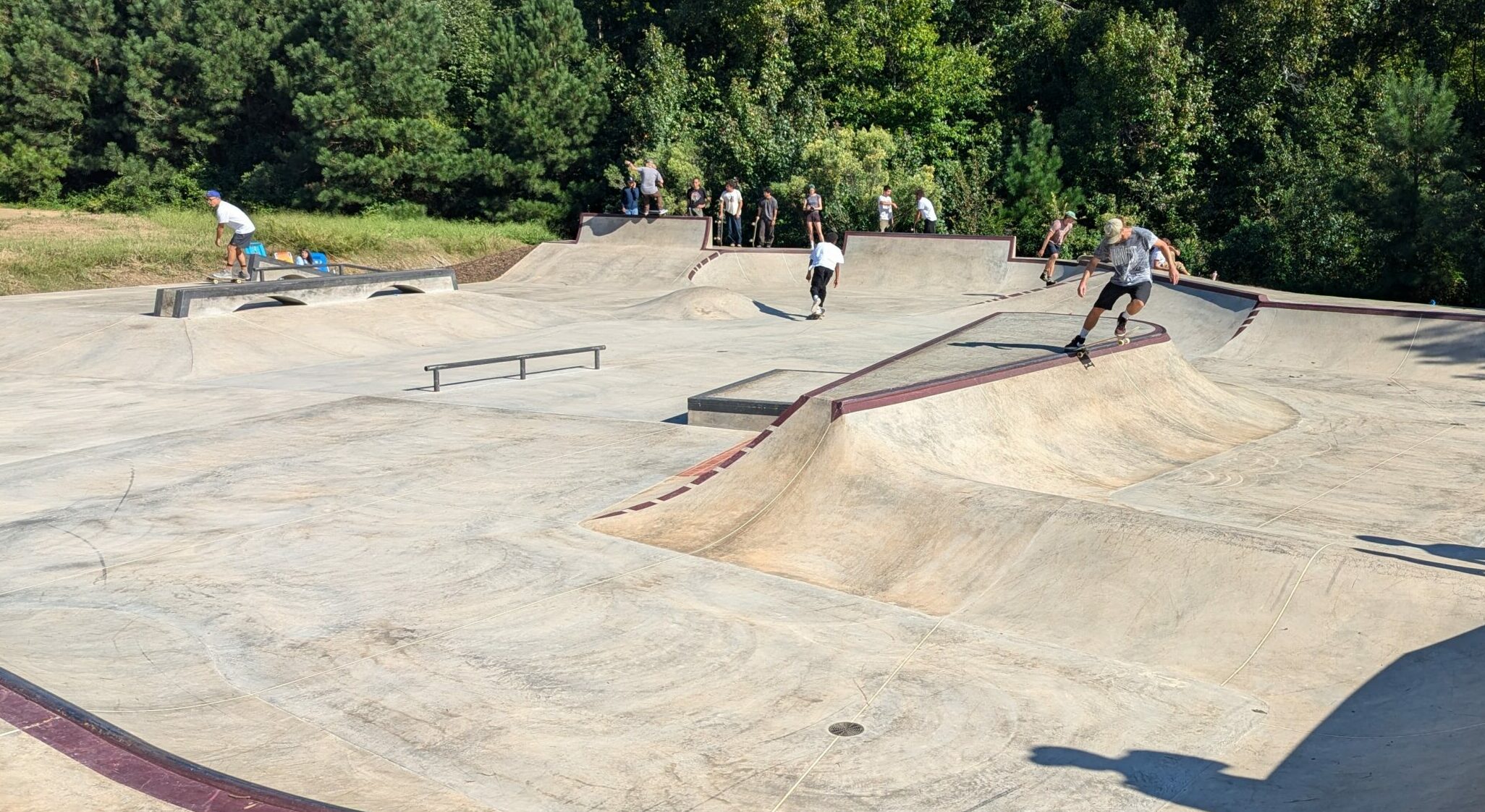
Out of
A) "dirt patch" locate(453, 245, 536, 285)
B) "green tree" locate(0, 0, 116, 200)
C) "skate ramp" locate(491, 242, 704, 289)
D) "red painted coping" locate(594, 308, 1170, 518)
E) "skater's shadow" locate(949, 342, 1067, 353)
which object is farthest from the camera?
"green tree" locate(0, 0, 116, 200)

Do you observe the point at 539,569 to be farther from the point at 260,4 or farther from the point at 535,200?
the point at 260,4

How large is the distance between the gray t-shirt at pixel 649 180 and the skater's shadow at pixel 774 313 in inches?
246

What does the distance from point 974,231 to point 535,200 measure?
41.3 ft

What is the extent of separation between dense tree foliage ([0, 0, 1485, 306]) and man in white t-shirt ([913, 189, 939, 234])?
1.55m

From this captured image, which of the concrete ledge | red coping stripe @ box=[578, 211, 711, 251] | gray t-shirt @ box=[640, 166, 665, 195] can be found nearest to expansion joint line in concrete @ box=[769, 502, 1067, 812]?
the concrete ledge

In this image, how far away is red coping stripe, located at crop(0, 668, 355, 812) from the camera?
13.1 feet

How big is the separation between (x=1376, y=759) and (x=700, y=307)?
1647cm

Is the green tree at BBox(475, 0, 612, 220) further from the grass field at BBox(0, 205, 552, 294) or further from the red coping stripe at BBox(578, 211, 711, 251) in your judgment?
the red coping stripe at BBox(578, 211, 711, 251)

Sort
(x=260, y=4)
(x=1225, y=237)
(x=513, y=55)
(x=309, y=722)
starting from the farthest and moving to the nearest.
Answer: (x=260, y=4)
(x=513, y=55)
(x=1225, y=237)
(x=309, y=722)

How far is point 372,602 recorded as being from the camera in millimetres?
6934

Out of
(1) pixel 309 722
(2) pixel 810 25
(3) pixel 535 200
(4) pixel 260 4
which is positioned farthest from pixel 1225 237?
(4) pixel 260 4

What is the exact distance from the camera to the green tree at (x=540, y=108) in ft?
107

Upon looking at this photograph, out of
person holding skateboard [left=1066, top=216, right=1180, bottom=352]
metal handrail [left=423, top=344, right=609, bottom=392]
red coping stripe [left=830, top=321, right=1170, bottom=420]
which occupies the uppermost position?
Answer: person holding skateboard [left=1066, top=216, right=1180, bottom=352]

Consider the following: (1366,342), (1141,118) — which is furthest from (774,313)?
(1141,118)
